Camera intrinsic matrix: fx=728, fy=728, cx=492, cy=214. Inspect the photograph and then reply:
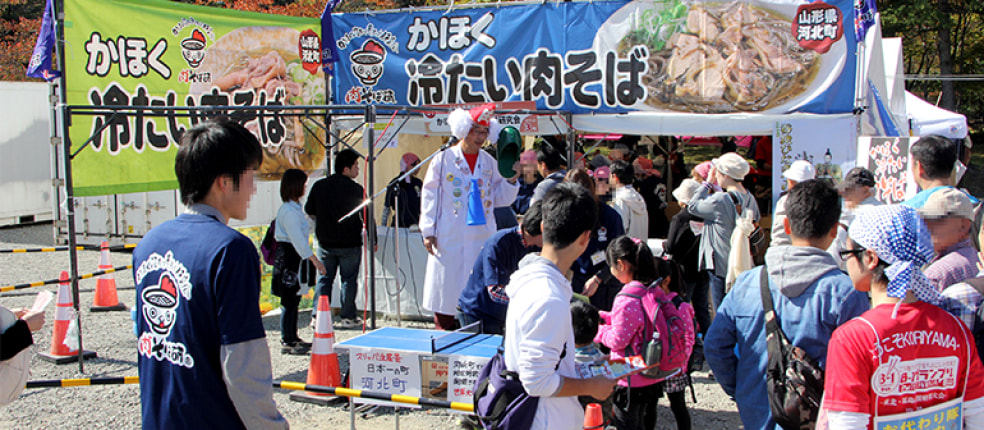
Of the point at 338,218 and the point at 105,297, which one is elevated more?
the point at 338,218

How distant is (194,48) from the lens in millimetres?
8031

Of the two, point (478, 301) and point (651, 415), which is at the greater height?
Answer: point (478, 301)

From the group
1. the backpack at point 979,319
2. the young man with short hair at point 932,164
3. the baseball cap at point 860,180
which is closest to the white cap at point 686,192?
the baseball cap at point 860,180

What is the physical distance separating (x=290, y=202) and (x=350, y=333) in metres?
1.60

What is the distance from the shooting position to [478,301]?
434cm

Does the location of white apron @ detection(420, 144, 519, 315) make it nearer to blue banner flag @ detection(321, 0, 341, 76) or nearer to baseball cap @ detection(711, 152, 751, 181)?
baseball cap @ detection(711, 152, 751, 181)

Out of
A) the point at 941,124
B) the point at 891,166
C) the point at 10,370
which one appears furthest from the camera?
the point at 941,124

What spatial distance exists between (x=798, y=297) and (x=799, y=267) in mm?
116

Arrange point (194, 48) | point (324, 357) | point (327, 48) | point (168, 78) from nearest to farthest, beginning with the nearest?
point (324, 357) → point (168, 78) → point (194, 48) → point (327, 48)

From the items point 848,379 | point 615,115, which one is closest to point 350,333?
point 615,115

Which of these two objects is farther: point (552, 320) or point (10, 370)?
point (10, 370)

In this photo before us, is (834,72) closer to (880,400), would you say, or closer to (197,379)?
(880,400)

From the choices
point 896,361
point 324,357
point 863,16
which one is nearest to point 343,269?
point 324,357

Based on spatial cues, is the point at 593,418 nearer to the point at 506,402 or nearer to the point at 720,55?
the point at 506,402
